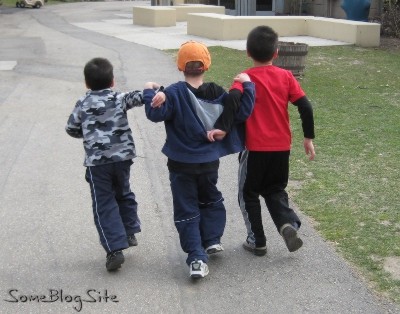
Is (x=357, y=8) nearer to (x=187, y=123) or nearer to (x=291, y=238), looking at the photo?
(x=291, y=238)

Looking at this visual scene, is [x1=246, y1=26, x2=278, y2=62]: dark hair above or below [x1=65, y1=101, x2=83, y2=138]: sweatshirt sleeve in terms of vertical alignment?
above

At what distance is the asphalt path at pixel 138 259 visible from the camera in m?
4.54

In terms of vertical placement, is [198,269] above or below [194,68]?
below

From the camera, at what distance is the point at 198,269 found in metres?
4.84

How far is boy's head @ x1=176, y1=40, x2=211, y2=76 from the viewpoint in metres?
4.80

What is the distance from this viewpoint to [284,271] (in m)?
5.02

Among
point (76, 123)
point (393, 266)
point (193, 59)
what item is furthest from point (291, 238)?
point (76, 123)

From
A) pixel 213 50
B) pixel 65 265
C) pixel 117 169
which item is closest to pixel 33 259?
pixel 65 265

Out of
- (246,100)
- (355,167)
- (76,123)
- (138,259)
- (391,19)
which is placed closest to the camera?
(246,100)

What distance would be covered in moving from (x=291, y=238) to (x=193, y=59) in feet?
4.46

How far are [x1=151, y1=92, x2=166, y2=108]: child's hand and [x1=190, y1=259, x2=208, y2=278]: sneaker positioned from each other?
1018mm

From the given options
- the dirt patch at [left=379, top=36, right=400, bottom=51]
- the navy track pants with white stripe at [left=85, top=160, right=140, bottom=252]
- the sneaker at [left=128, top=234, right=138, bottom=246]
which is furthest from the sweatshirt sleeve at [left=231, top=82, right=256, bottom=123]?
the dirt patch at [left=379, top=36, right=400, bottom=51]

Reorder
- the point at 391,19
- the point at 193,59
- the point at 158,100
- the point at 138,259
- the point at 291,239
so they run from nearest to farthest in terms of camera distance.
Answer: the point at 158,100, the point at 193,59, the point at 291,239, the point at 138,259, the point at 391,19

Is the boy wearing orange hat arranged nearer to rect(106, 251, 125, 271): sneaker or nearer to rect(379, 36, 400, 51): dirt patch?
rect(106, 251, 125, 271): sneaker
